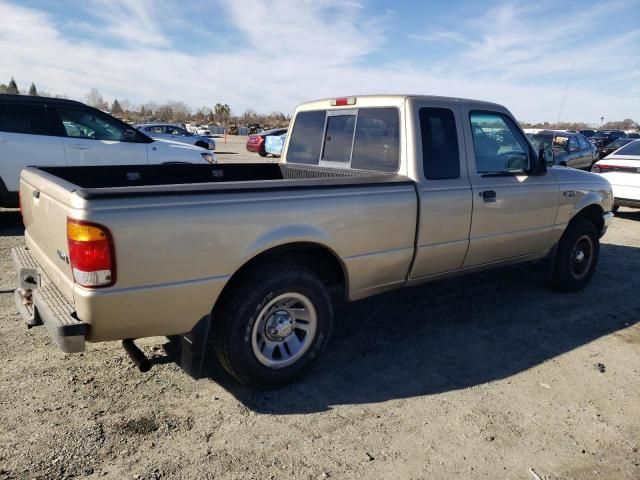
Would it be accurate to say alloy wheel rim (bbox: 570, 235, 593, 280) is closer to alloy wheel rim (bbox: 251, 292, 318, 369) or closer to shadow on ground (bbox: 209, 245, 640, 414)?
shadow on ground (bbox: 209, 245, 640, 414)

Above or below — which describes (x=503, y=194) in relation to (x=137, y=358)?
above

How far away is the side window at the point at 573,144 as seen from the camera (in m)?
12.8

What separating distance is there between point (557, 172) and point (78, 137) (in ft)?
21.8

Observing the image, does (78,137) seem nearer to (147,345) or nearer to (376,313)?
(147,345)

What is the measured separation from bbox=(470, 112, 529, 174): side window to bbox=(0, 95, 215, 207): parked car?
569cm

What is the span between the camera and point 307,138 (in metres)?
4.92

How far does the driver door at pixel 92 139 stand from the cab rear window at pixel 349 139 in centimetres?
391

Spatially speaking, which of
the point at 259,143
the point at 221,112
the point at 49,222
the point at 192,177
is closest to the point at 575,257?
the point at 192,177

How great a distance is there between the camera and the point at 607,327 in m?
4.53

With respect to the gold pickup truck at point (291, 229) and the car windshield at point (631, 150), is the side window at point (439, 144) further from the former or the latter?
the car windshield at point (631, 150)

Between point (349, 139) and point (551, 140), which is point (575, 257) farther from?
point (551, 140)

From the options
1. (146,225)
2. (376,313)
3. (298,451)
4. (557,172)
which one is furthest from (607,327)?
(146,225)

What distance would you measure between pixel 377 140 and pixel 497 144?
1.22m

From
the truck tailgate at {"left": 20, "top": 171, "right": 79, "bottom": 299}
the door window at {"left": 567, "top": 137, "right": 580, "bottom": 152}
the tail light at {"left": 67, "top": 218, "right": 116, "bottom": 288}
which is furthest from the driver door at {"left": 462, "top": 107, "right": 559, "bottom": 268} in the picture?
the door window at {"left": 567, "top": 137, "right": 580, "bottom": 152}
